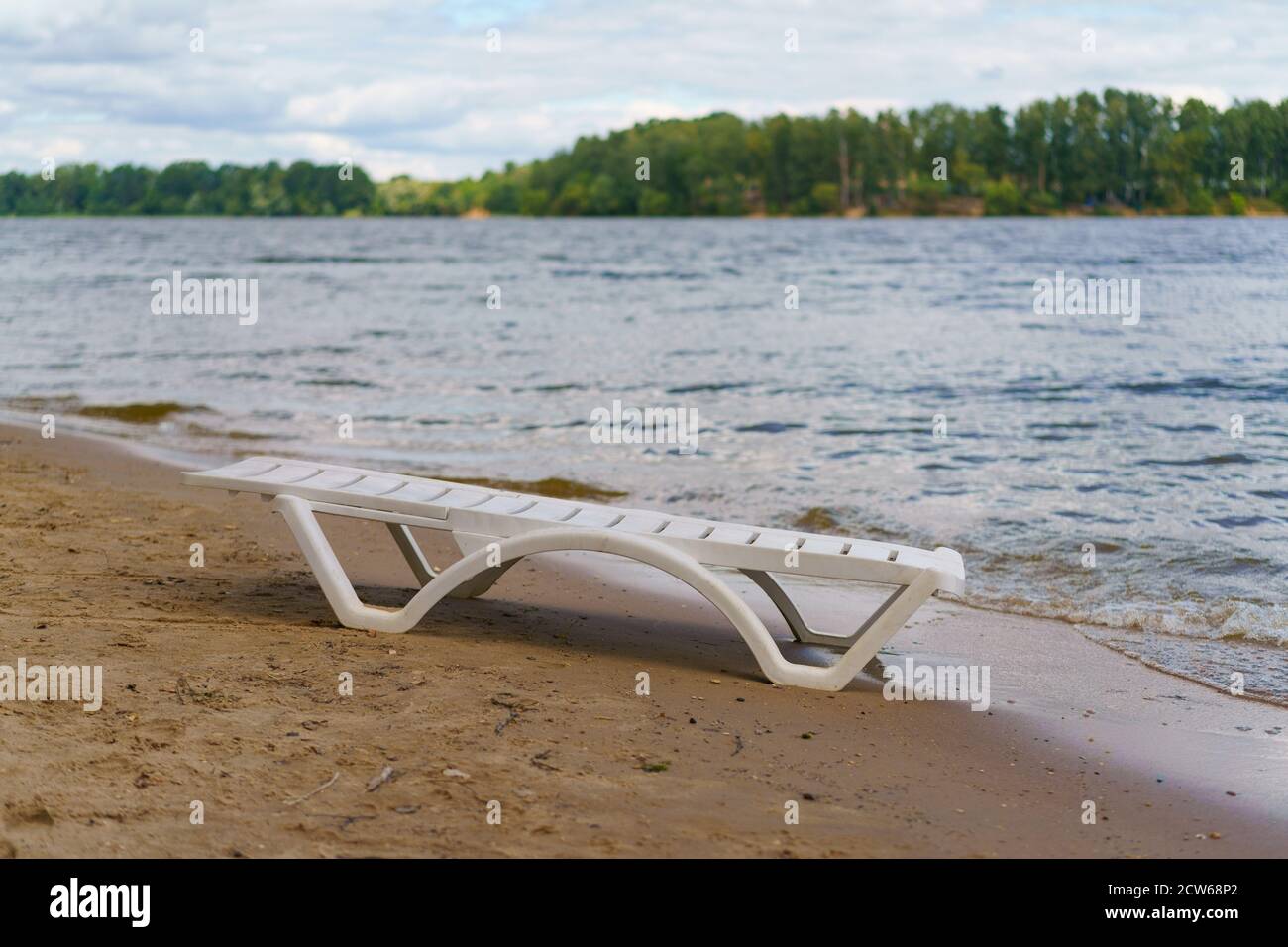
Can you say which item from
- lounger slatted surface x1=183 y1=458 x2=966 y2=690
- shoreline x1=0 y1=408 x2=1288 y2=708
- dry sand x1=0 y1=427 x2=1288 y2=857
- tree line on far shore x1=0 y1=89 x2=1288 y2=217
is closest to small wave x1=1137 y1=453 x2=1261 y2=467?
shoreline x1=0 y1=408 x2=1288 y2=708

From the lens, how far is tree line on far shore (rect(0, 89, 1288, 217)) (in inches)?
3199

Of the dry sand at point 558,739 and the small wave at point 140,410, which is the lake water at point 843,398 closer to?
the small wave at point 140,410

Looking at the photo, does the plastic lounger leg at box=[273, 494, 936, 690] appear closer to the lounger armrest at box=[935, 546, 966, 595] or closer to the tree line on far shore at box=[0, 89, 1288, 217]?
the lounger armrest at box=[935, 546, 966, 595]

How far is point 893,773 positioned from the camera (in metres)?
4.06

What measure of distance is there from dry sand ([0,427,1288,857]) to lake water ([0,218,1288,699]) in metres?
1.29

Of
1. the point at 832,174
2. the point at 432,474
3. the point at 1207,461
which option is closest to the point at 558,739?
the point at 432,474

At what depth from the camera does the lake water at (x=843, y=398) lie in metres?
7.98

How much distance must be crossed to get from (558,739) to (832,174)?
334 ft

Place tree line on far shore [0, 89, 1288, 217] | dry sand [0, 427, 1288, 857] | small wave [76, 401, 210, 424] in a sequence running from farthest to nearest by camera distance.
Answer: tree line on far shore [0, 89, 1288, 217], small wave [76, 401, 210, 424], dry sand [0, 427, 1288, 857]

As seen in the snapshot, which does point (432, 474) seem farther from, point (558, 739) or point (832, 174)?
point (832, 174)

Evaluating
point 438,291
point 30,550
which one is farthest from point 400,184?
point 30,550

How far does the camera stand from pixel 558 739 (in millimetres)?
4074

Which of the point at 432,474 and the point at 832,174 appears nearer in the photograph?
the point at 432,474
